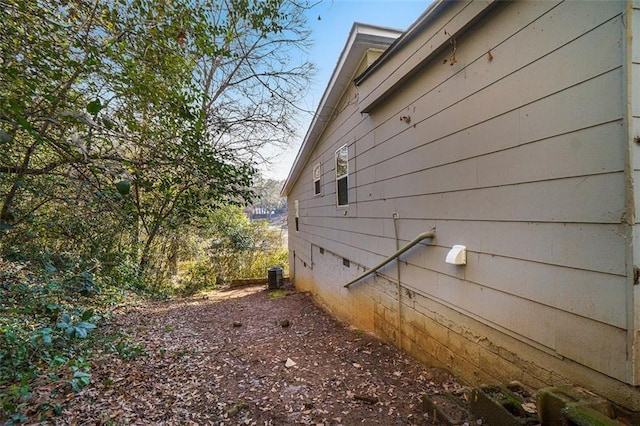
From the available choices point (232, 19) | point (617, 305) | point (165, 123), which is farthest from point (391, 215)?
point (232, 19)

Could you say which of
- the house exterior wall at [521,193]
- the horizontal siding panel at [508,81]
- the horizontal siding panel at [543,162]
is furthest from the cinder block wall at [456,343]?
the horizontal siding panel at [508,81]

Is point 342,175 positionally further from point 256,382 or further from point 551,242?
point 551,242

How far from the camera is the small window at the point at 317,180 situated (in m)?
7.63

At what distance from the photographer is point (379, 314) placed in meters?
4.13

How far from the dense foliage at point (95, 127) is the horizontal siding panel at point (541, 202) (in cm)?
257

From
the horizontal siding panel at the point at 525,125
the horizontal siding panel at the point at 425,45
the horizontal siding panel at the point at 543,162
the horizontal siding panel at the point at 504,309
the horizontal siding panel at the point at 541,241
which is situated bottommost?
the horizontal siding panel at the point at 504,309

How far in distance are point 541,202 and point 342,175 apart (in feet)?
13.4

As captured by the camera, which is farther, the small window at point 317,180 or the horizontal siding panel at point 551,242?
the small window at point 317,180

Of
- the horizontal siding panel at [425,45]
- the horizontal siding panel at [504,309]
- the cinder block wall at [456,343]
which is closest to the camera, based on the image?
the cinder block wall at [456,343]

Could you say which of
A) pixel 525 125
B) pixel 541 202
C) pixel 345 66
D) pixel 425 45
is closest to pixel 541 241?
pixel 541 202

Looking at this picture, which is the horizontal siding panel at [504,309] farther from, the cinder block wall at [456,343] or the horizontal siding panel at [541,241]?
the horizontal siding panel at [541,241]

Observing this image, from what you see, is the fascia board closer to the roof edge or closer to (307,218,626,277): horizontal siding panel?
the roof edge

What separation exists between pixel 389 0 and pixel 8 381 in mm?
5518

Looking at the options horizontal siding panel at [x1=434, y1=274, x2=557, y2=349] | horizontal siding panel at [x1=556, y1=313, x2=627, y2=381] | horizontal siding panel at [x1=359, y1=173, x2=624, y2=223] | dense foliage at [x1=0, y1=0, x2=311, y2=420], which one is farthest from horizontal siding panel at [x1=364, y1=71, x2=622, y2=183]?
dense foliage at [x1=0, y1=0, x2=311, y2=420]
